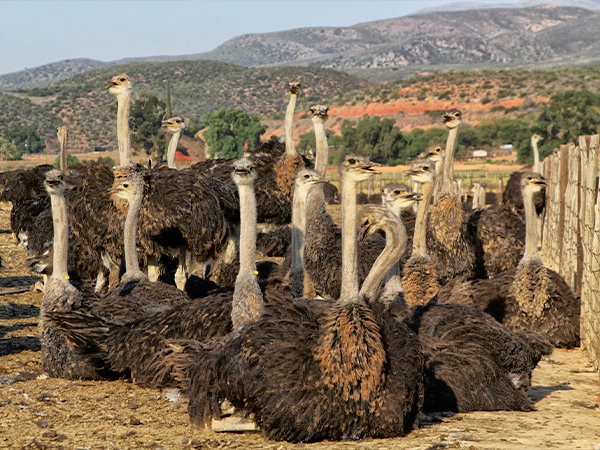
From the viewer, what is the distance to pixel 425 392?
228 inches

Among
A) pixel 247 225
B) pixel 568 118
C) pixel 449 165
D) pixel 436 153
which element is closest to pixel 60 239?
pixel 247 225

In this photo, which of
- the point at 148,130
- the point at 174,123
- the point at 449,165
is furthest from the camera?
the point at 148,130

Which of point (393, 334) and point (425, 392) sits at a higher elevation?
point (393, 334)

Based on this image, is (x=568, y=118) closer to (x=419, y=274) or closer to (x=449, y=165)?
(x=449, y=165)

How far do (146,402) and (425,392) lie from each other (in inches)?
64.9

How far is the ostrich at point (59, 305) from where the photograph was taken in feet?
22.3

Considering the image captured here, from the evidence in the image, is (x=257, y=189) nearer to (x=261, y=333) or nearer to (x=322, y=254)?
(x=322, y=254)

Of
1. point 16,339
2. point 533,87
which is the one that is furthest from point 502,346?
point 533,87

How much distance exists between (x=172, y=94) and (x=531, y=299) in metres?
106

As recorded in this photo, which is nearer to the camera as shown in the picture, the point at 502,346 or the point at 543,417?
the point at 543,417

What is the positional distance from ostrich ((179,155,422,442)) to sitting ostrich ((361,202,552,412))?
276mm

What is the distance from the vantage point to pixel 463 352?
6.21 meters

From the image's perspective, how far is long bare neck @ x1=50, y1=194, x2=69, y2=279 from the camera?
7250 millimetres

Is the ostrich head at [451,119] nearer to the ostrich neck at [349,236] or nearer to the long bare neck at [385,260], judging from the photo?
the long bare neck at [385,260]
